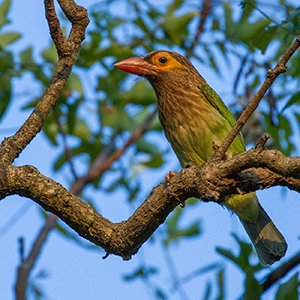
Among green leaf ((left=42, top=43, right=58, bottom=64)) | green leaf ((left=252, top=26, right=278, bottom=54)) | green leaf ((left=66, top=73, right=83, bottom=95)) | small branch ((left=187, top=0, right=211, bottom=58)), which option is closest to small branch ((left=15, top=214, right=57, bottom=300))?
green leaf ((left=66, top=73, right=83, bottom=95))

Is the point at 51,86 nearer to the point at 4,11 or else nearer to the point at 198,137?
the point at 198,137

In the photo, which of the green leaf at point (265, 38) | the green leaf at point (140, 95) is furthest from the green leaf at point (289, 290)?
the green leaf at point (140, 95)

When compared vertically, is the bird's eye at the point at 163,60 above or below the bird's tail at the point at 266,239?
above

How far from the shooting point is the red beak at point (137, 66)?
11.4 feet

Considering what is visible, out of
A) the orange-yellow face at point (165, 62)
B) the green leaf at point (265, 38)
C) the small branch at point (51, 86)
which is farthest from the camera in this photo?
the orange-yellow face at point (165, 62)

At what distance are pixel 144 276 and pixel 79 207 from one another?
85.8 inches

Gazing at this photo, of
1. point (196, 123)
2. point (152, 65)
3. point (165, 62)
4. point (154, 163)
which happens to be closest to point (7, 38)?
point (152, 65)

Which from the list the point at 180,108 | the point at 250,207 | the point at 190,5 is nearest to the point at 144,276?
the point at 250,207

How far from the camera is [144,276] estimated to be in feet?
13.6

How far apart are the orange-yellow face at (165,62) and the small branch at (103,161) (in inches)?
39.8

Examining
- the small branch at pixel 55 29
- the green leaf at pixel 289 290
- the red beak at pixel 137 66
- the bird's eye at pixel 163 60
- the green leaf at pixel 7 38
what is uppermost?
the green leaf at pixel 7 38

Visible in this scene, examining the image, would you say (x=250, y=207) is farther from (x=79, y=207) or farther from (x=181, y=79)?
(x=79, y=207)

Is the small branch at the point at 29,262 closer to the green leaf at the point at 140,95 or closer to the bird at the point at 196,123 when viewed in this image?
the green leaf at the point at 140,95

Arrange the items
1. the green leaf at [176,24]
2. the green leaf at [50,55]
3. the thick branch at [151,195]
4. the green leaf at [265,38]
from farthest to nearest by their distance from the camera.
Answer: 1. the green leaf at [176,24]
2. the green leaf at [50,55]
3. the green leaf at [265,38]
4. the thick branch at [151,195]
